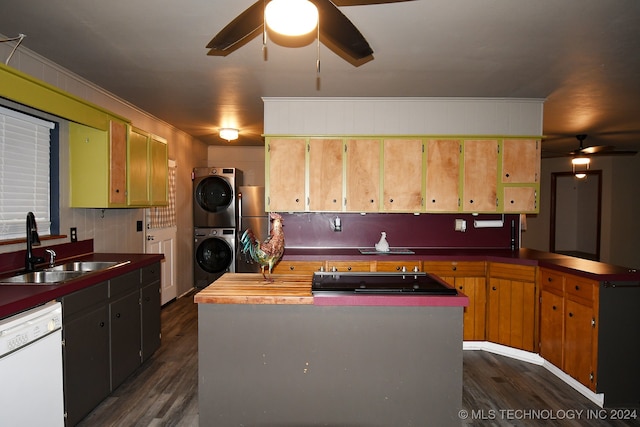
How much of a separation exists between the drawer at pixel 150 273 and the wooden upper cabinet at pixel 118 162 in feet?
2.05

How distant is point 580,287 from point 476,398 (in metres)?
1.15

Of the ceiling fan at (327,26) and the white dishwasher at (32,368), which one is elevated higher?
the ceiling fan at (327,26)

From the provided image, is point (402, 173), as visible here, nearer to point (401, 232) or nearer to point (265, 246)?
point (401, 232)

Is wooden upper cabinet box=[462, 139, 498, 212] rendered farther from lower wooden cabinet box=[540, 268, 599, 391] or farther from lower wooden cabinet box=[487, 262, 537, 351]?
lower wooden cabinet box=[540, 268, 599, 391]

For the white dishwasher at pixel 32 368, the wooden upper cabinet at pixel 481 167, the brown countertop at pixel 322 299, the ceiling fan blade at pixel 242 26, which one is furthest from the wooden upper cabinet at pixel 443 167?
the white dishwasher at pixel 32 368

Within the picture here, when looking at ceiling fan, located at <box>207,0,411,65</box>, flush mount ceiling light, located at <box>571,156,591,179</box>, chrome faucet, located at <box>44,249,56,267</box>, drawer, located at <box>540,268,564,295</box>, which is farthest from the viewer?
flush mount ceiling light, located at <box>571,156,591,179</box>

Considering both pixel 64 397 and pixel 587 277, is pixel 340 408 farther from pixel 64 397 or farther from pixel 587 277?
pixel 587 277

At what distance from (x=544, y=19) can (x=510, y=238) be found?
2598 millimetres

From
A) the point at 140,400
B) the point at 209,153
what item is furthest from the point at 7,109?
the point at 209,153

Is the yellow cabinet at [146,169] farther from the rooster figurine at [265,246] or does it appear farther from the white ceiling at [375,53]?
the rooster figurine at [265,246]

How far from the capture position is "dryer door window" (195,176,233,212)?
227 inches

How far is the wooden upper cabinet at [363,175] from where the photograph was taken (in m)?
3.85

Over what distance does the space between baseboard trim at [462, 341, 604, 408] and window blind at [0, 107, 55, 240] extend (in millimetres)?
3528

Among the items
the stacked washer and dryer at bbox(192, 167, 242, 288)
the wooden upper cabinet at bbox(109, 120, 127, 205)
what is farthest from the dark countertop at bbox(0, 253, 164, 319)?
the stacked washer and dryer at bbox(192, 167, 242, 288)
